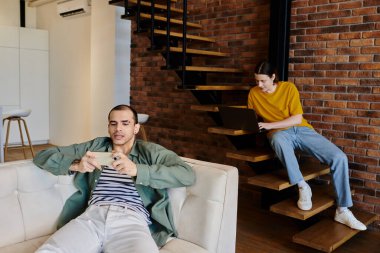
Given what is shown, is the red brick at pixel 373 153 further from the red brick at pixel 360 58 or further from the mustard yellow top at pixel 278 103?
the red brick at pixel 360 58

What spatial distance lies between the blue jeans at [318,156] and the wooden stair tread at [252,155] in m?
0.17

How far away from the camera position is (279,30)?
3725 millimetres

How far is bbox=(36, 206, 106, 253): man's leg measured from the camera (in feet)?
5.65

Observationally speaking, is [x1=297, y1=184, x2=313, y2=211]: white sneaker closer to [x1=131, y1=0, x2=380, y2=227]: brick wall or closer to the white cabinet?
[x1=131, y1=0, x2=380, y2=227]: brick wall

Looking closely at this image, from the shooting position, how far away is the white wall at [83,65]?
18.4 feet

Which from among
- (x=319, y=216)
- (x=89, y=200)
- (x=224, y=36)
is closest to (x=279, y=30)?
(x=224, y=36)

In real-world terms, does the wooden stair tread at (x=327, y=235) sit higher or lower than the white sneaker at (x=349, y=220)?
lower

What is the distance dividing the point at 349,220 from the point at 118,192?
6.49ft

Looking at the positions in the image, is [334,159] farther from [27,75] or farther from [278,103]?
[27,75]

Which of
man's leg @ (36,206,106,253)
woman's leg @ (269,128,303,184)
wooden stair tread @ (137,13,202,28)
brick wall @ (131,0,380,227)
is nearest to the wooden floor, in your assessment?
brick wall @ (131,0,380,227)

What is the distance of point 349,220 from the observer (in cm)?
316

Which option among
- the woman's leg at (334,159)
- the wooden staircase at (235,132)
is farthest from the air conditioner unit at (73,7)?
the woman's leg at (334,159)

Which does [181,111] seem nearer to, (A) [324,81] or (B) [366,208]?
(A) [324,81]

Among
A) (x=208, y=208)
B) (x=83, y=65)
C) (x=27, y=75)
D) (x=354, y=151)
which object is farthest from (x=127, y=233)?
(x=27, y=75)
